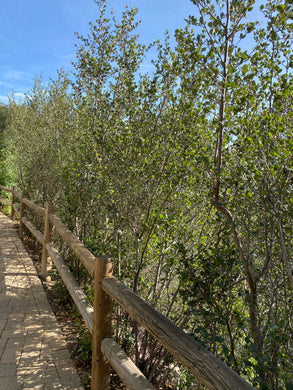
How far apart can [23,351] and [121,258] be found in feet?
4.76

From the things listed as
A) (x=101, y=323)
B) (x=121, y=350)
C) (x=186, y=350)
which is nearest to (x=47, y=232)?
(x=101, y=323)

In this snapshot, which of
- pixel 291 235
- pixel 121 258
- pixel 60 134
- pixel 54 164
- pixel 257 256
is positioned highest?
pixel 60 134

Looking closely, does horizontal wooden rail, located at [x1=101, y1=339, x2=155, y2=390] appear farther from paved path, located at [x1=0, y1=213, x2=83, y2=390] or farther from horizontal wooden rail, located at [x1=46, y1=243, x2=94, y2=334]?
paved path, located at [x1=0, y1=213, x2=83, y2=390]

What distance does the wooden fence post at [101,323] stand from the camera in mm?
2363

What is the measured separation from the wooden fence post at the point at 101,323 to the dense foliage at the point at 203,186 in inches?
26.4

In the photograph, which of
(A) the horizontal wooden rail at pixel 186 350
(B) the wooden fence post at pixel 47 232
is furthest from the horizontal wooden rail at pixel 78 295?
(A) the horizontal wooden rail at pixel 186 350

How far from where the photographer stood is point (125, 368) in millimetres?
1930

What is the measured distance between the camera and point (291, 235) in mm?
2205

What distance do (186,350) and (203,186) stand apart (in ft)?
6.14

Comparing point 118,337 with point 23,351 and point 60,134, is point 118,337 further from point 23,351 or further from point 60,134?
point 60,134

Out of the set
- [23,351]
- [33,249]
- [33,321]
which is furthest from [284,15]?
[33,249]

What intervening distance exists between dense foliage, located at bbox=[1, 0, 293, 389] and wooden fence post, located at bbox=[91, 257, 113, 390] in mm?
670

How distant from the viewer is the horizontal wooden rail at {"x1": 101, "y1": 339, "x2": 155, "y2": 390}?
1.79m

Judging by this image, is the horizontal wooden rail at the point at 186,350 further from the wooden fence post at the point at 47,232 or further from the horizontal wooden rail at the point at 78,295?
the wooden fence post at the point at 47,232
